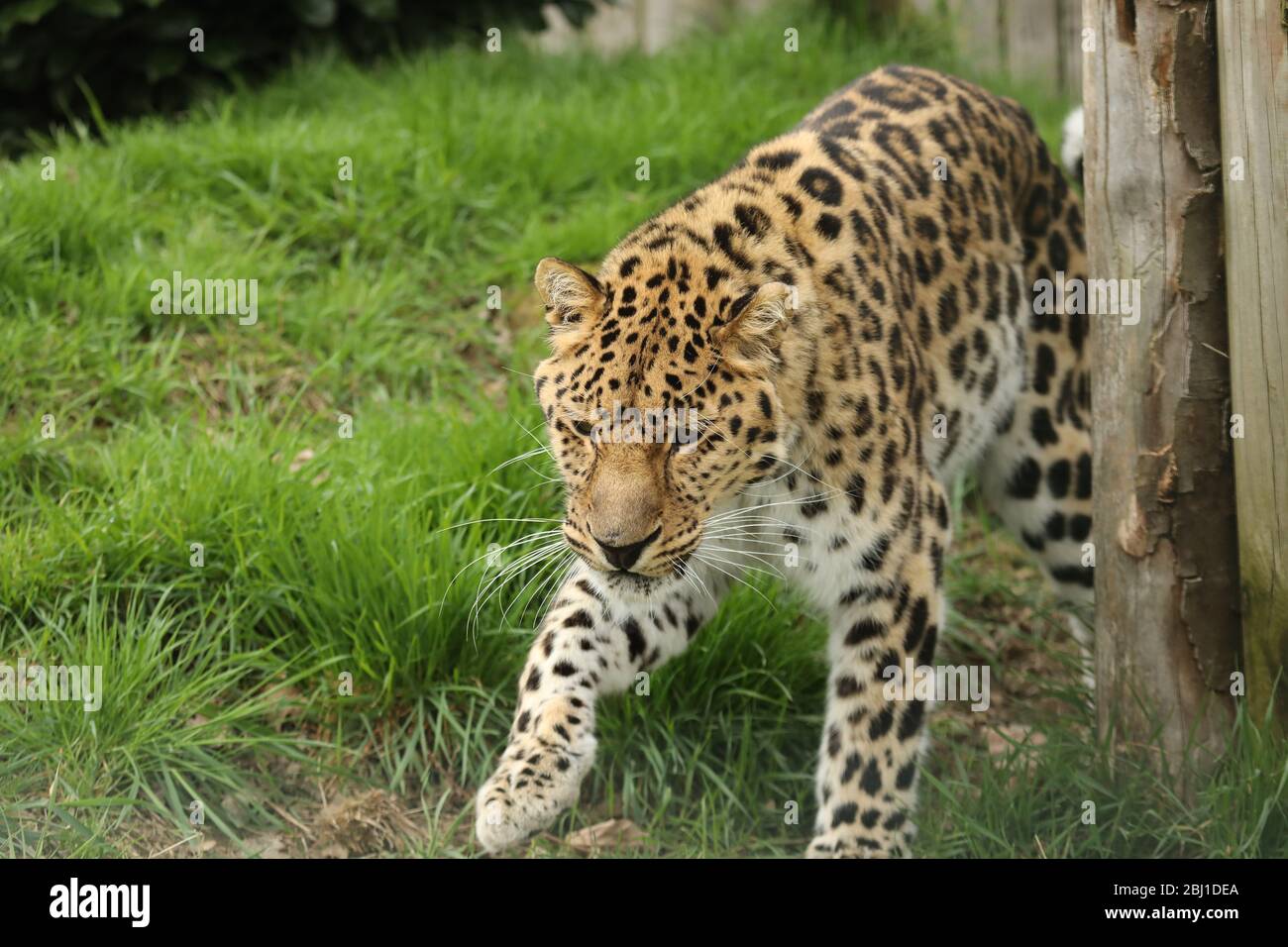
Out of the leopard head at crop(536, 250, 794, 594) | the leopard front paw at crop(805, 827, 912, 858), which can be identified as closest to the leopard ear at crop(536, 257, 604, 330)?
the leopard head at crop(536, 250, 794, 594)

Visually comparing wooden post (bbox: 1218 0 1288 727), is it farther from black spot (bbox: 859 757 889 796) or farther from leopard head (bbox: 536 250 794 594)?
leopard head (bbox: 536 250 794 594)

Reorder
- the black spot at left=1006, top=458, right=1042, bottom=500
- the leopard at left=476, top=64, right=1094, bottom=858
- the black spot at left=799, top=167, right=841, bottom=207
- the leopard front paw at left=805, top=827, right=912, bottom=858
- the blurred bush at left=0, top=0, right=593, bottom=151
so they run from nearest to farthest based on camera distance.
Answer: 1. the leopard at left=476, top=64, right=1094, bottom=858
2. the leopard front paw at left=805, top=827, right=912, bottom=858
3. the black spot at left=799, top=167, right=841, bottom=207
4. the black spot at left=1006, top=458, right=1042, bottom=500
5. the blurred bush at left=0, top=0, right=593, bottom=151

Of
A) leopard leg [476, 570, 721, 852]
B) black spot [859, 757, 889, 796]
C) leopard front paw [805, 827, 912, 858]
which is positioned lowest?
leopard front paw [805, 827, 912, 858]

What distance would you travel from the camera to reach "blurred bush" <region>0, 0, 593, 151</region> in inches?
380

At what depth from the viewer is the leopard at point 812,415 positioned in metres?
4.45

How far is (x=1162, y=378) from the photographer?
191 inches

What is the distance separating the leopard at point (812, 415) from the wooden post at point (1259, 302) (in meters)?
1.03

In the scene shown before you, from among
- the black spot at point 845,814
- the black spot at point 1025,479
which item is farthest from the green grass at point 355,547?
the black spot at point 1025,479

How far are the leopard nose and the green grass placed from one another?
0.81 m

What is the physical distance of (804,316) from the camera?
475cm

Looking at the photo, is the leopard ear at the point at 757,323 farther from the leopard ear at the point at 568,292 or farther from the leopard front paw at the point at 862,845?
the leopard front paw at the point at 862,845

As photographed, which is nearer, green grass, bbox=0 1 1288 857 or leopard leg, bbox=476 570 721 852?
leopard leg, bbox=476 570 721 852

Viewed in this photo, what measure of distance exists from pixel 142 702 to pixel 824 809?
7.72 feet

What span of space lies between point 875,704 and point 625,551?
114cm
